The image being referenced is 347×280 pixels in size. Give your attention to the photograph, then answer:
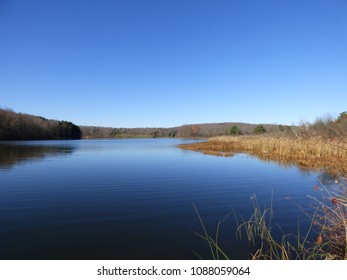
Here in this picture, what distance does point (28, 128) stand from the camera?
286 ft

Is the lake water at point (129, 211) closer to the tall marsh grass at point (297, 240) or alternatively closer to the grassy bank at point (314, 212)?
the tall marsh grass at point (297, 240)

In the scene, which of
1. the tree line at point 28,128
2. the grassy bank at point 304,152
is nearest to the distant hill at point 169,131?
the tree line at point 28,128

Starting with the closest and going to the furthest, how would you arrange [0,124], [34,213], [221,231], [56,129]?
[221,231], [34,213], [0,124], [56,129]

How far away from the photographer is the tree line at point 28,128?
78062mm

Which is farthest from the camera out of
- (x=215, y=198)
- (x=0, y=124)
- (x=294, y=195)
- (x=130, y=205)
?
(x=0, y=124)

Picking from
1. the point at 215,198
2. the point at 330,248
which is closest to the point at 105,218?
the point at 215,198

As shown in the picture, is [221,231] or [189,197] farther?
[189,197]

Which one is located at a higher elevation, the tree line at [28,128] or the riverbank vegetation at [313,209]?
the tree line at [28,128]

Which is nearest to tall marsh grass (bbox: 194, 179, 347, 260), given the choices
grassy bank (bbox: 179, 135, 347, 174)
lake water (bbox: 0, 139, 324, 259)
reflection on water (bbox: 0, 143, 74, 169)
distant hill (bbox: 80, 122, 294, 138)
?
lake water (bbox: 0, 139, 324, 259)

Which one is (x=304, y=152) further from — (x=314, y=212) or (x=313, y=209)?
(x=314, y=212)

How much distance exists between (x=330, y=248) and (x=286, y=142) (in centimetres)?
Answer: 1907

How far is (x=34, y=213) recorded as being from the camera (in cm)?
640

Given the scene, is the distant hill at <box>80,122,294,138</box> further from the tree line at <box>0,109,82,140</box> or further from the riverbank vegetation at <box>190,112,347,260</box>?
the riverbank vegetation at <box>190,112,347,260</box>

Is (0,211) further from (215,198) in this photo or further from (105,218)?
(215,198)
